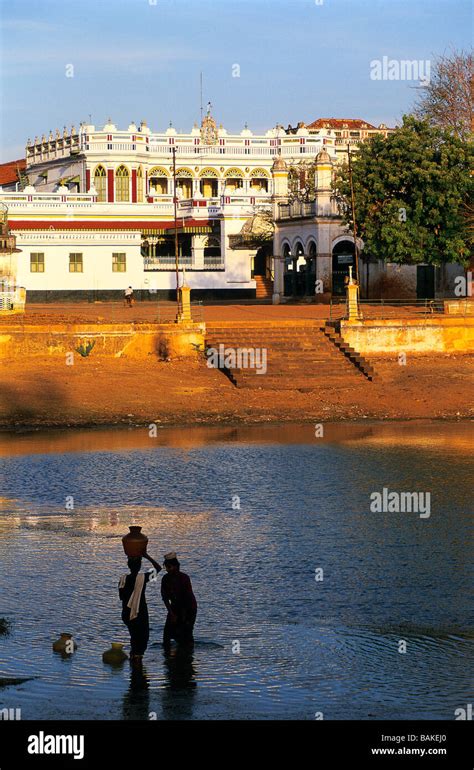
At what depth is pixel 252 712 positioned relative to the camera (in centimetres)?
1443

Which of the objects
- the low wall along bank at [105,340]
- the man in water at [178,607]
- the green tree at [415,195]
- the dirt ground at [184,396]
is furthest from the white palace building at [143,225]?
the man in water at [178,607]

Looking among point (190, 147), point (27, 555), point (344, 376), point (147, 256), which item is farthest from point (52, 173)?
point (27, 555)

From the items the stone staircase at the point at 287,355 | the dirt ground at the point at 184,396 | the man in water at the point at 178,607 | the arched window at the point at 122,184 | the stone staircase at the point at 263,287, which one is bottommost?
the man in water at the point at 178,607

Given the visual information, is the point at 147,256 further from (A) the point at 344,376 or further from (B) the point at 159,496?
(B) the point at 159,496

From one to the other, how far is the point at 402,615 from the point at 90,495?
37.8 feet

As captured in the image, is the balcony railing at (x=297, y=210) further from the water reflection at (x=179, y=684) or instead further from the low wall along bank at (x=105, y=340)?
the water reflection at (x=179, y=684)

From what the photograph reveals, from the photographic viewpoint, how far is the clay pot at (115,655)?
52.9ft

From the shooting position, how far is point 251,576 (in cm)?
2088

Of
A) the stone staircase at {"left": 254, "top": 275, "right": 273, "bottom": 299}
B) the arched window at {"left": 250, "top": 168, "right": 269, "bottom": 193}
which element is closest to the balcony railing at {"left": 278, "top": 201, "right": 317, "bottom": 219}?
the stone staircase at {"left": 254, "top": 275, "right": 273, "bottom": 299}

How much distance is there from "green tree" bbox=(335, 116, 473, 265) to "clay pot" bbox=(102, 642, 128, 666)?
41.6 m

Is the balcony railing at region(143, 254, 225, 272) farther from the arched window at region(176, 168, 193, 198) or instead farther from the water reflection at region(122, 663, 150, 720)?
the water reflection at region(122, 663, 150, 720)

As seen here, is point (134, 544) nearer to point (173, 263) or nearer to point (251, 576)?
point (251, 576)

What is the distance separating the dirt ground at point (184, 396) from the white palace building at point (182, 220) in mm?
16063

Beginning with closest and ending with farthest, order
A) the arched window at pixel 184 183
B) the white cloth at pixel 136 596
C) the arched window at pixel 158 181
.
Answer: the white cloth at pixel 136 596 < the arched window at pixel 158 181 < the arched window at pixel 184 183
